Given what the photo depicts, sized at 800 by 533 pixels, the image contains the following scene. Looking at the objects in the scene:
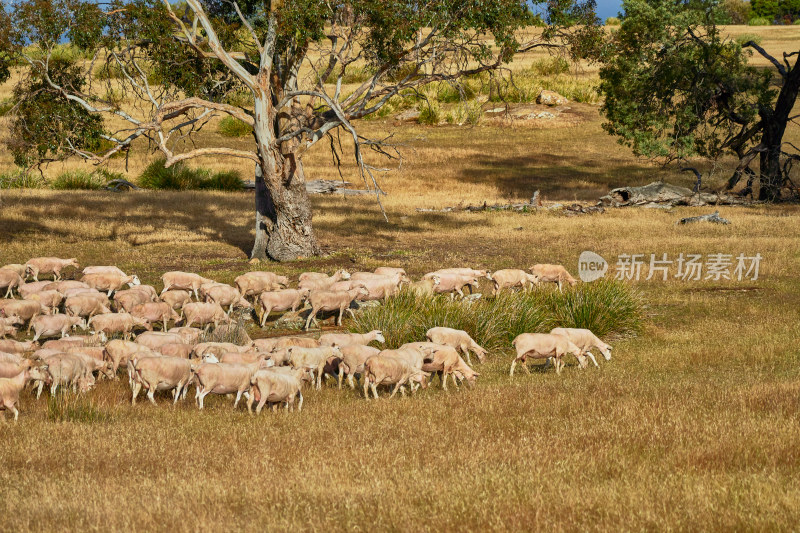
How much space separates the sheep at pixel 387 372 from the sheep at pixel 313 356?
0.93 metres

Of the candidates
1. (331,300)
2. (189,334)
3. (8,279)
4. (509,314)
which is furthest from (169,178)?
(509,314)

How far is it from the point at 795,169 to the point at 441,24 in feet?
105

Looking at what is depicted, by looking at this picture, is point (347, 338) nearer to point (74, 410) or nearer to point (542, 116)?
point (74, 410)

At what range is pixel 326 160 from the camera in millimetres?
54344

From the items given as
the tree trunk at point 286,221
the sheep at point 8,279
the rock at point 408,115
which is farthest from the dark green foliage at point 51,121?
the rock at point 408,115

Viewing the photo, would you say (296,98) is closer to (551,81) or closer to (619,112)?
(619,112)

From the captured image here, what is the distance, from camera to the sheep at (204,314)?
53.0 ft

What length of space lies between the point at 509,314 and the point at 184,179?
31.0 meters

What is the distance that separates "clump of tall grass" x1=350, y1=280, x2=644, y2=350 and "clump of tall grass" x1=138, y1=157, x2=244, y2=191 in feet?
94.0

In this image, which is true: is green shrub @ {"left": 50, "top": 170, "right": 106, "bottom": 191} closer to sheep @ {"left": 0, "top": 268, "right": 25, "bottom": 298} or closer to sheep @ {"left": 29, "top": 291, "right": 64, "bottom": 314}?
sheep @ {"left": 0, "top": 268, "right": 25, "bottom": 298}

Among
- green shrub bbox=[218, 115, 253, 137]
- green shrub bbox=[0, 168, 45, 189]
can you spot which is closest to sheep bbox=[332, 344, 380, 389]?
green shrub bbox=[0, 168, 45, 189]

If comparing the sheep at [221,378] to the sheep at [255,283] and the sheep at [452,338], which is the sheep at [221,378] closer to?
the sheep at [452,338]

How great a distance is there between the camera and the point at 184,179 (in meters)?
43.8

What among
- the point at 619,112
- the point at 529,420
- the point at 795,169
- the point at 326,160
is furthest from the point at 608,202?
the point at 529,420
